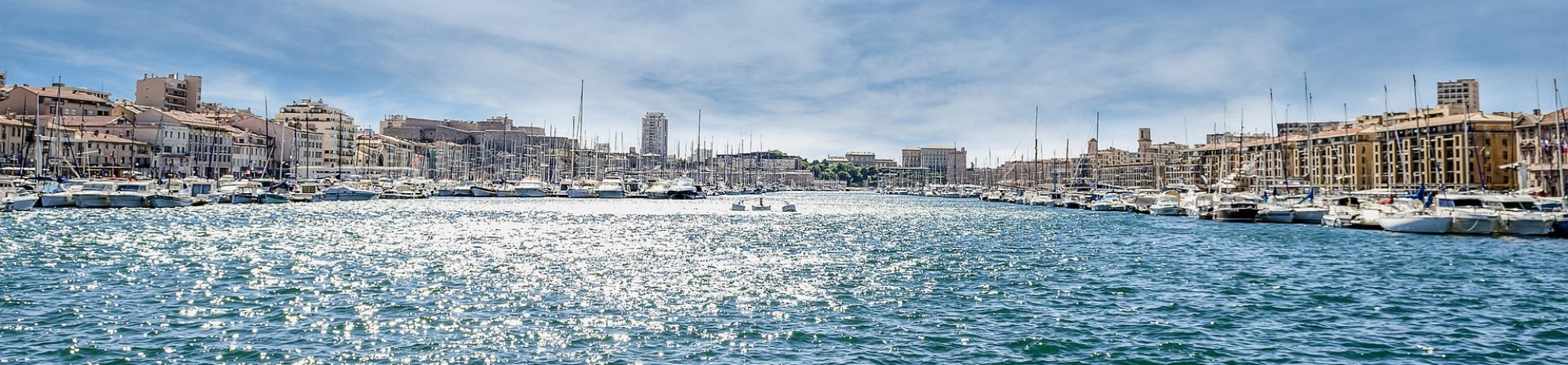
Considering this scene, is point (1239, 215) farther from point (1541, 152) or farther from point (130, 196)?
point (130, 196)

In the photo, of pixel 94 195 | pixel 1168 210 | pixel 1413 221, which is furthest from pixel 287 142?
pixel 1413 221

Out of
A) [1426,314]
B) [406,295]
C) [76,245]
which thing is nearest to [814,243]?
[406,295]

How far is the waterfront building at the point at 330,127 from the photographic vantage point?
179375 millimetres

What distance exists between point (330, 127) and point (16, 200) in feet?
387

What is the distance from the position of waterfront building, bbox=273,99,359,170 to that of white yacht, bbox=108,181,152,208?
95394 mm

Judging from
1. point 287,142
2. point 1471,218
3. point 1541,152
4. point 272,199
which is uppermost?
point 287,142

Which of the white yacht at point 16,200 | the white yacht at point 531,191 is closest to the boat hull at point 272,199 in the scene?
the white yacht at point 16,200

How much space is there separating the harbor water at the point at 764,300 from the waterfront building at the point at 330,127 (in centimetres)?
13722

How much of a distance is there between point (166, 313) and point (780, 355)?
14541 mm

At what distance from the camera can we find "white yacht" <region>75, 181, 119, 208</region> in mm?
74250

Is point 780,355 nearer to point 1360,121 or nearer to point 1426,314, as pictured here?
point 1426,314

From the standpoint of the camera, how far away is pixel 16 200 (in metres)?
67.7

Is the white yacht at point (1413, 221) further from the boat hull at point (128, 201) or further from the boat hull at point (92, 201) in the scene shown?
the boat hull at point (92, 201)

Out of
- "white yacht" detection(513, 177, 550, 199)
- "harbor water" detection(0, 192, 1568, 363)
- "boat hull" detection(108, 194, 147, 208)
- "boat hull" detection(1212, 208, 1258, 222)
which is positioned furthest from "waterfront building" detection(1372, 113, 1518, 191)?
"boat hull" detection(108, 194, 147, 208)
